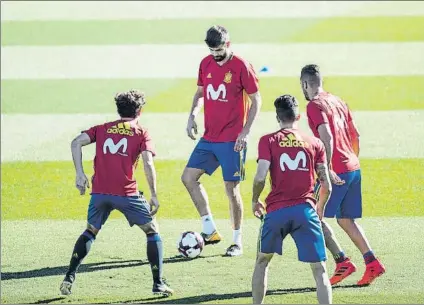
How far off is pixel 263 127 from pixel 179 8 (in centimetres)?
774

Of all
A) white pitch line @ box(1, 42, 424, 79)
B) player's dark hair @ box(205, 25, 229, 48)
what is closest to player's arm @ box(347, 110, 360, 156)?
player's dark hair @ box(205, 25, 229, 48)

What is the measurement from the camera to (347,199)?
413 inches

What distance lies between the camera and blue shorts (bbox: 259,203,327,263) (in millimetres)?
9000

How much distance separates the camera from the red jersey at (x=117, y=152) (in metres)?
9.98

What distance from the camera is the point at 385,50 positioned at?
20672 millimetres

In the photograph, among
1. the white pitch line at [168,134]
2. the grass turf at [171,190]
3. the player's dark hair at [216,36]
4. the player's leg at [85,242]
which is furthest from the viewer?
the white pitch line at [168,134]

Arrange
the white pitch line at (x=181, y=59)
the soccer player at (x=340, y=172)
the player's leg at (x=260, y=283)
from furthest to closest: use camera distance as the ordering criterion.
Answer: the white pitch line at (x=181, y=59) < the soccer player at (x=340, y=172) < the player's leg at (x=260, y=283)

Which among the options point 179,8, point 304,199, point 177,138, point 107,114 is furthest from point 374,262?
point 179,8

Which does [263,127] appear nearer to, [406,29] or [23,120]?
[23,120]

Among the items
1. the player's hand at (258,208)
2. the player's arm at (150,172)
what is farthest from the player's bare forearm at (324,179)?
the player's arm at (150,172)

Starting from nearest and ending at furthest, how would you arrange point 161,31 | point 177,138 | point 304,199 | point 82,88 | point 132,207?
point 304,199 → point 132,207 → point 177,138 → point 82,88 → point 161,31

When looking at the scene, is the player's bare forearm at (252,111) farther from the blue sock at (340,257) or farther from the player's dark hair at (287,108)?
the player's dark hair at (287,108)

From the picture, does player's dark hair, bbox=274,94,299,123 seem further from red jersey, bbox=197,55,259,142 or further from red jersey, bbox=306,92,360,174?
red jersey, bbox=197,55,259,142

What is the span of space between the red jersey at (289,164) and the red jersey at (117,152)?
56.6 inches
